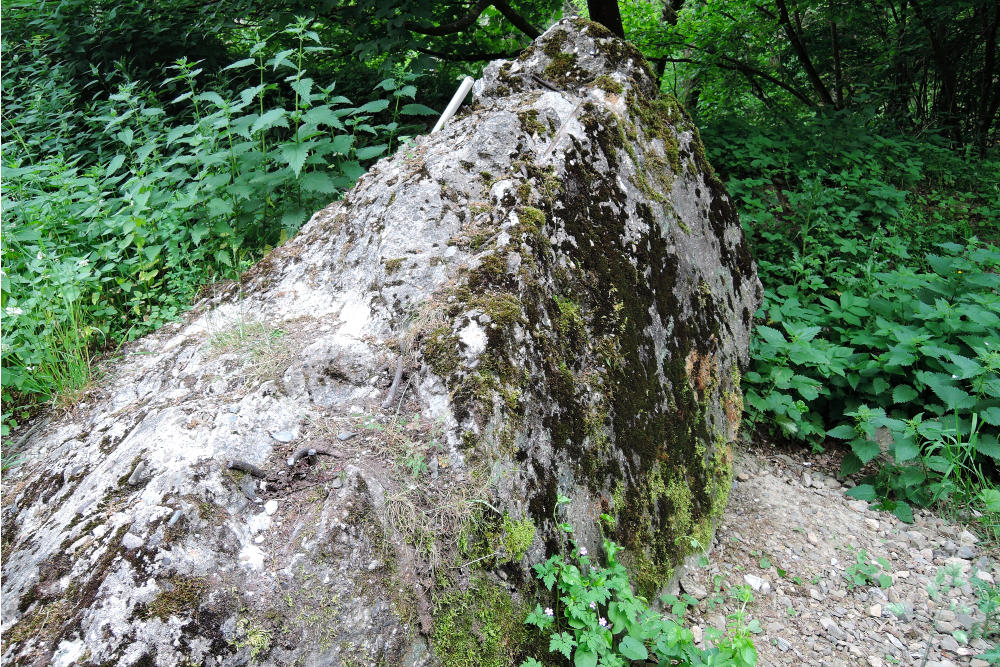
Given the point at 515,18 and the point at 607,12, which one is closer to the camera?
the point at 607,12

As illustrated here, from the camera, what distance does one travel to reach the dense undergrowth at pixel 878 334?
10.3 ft

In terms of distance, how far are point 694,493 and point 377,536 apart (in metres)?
1.67

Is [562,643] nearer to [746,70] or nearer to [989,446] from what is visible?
[989,446]

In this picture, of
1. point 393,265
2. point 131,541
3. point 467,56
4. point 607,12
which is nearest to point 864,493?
point 393,265

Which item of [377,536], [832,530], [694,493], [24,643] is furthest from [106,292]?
[832,530]

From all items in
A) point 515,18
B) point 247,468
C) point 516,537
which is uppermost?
point 515,18

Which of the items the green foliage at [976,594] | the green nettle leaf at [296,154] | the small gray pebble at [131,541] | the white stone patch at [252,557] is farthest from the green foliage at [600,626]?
the green nettle leaf at [296,154]

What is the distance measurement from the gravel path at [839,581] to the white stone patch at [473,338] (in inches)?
58.5

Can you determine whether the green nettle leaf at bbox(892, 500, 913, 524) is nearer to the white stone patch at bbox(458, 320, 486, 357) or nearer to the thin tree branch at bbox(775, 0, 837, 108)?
the white stone patch at bbox(458, 320, 486, 357)

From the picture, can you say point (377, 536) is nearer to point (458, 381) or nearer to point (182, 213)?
point (458, 381)

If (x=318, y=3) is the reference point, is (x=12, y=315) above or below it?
below

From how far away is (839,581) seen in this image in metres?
2.70

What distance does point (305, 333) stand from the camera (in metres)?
2.35

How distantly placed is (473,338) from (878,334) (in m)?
2.90
